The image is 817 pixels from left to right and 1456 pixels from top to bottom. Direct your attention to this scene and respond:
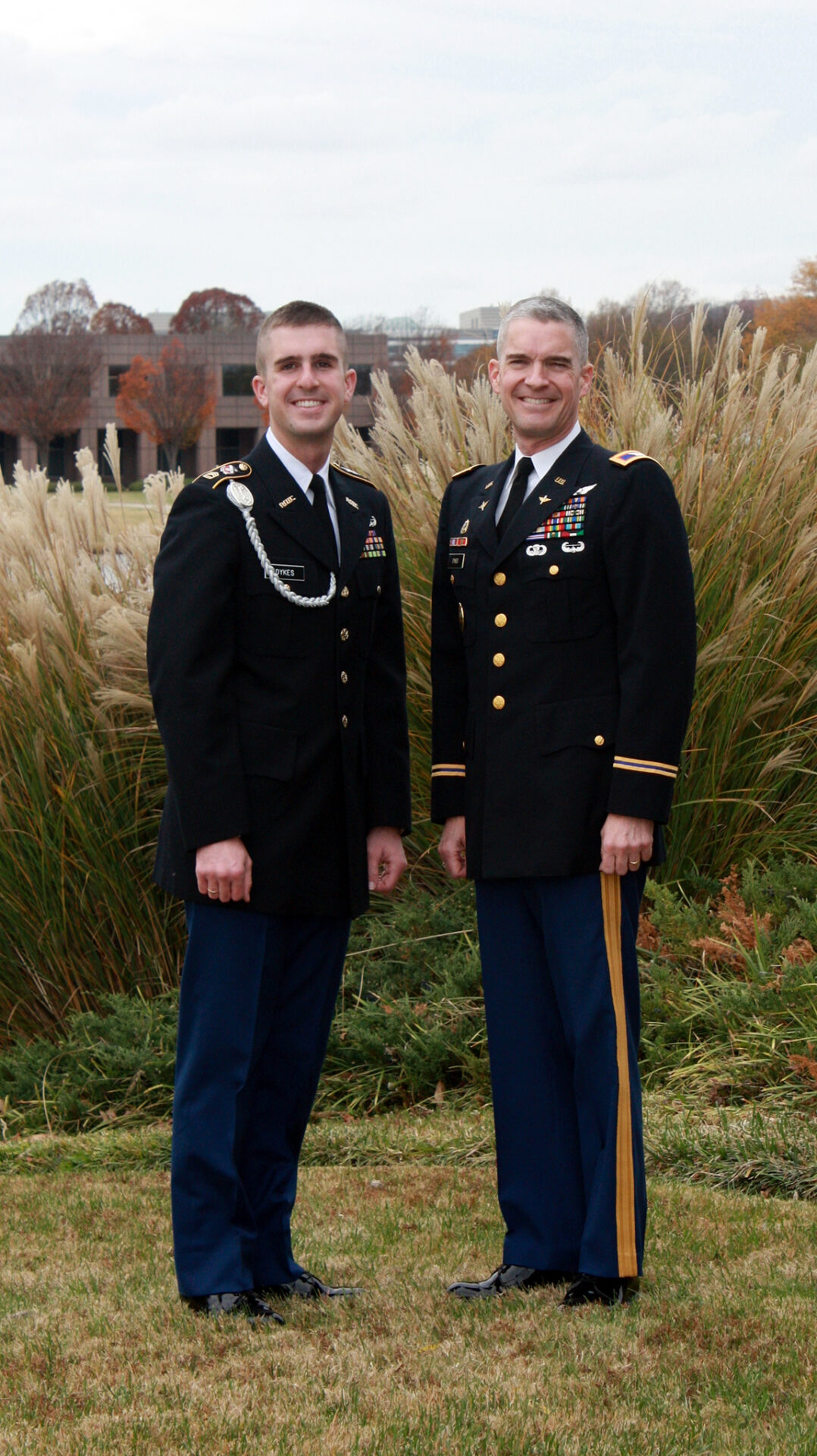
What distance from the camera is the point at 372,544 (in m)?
3.36

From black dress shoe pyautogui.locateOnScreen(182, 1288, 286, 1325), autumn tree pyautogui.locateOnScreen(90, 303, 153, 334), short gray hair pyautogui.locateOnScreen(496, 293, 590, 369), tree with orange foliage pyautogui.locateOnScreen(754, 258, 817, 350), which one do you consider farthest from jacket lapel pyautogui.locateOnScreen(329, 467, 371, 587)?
autumn tree pyautogui.locateOnScreen(90, 303, 153, 334)

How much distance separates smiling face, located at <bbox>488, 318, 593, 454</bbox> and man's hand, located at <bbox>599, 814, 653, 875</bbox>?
0.82 metres

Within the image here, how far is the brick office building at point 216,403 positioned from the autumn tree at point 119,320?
4.64m

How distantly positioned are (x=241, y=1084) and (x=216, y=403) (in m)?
60.7

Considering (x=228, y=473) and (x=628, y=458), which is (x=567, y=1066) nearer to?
(x=628, y=458)

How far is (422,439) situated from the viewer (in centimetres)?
566

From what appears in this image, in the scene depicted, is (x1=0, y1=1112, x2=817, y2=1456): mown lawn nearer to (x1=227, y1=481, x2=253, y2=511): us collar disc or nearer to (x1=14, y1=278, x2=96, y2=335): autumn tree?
(x1=227, y1=481, x2=253, y2=511): us collar disc

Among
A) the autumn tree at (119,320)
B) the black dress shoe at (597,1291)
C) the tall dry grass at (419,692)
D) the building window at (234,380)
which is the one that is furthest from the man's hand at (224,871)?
the autumn tree at (119,320)

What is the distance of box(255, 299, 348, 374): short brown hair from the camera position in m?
3.14

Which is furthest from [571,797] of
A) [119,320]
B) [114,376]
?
[119,320]

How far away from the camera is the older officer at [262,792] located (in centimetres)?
302

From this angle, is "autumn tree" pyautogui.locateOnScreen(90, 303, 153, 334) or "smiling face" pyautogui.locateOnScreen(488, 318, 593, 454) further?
"autumn tree" pyautogui.locateOnScreen(90, 303, 153, 334)

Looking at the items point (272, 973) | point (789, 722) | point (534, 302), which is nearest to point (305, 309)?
point (534, 302)

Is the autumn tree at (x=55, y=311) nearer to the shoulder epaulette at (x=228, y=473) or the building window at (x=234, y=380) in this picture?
the building window at (x=234, y=380)
